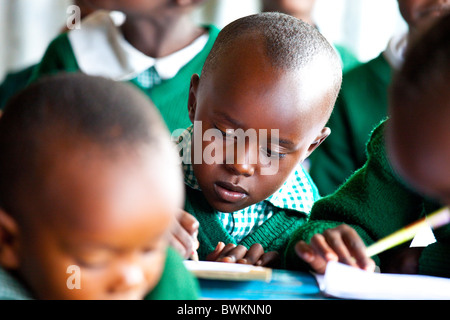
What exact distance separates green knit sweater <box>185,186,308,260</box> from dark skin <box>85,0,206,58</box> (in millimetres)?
520

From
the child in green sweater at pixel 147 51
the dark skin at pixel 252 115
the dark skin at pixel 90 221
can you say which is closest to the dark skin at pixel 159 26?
the child in green sweater at pixel 147 51

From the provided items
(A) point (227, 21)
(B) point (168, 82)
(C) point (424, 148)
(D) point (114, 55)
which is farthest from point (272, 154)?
(A) point (227, 21)

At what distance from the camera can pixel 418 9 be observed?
4.41 ft

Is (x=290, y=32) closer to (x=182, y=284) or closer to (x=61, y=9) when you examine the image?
(x=182, y=284)

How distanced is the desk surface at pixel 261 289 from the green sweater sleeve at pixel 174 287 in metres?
0.03

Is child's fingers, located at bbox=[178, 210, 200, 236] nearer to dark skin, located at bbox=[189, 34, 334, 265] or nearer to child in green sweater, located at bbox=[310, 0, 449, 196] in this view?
dark skin, located at bbox=[189, 34, 334, 265]

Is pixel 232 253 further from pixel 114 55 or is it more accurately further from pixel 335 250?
pixel 114 55

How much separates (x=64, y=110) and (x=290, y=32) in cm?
47

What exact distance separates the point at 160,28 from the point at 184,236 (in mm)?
723

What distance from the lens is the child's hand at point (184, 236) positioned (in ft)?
2.31

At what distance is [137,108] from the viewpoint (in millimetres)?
455

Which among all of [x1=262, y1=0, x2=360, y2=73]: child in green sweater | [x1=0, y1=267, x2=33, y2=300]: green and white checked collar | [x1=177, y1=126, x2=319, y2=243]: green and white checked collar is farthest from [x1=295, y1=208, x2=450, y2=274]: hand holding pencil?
[x1=262, y1=0, x2=360, y2=73]: child in green sweater

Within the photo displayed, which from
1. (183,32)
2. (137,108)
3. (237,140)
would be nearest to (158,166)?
(137,108)

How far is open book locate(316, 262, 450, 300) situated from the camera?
23.0 inches
